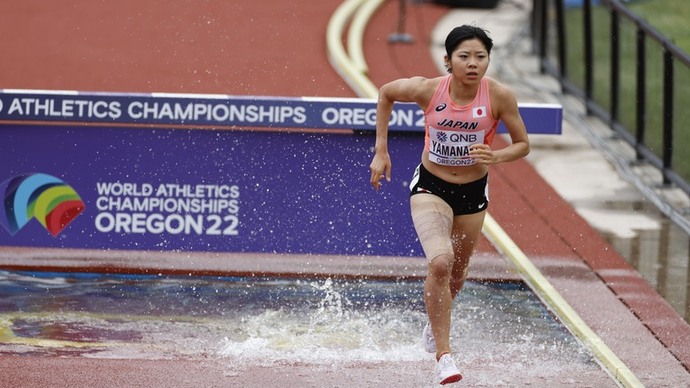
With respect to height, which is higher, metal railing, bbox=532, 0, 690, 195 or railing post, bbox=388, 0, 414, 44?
railing post, bbox=388, 0, 414, 44

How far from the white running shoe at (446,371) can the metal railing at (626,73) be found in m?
5.87

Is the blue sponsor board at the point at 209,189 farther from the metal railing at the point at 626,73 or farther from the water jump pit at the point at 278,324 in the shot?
the metal railing at the point at 626,73

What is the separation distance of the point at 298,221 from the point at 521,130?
3120 millimetres

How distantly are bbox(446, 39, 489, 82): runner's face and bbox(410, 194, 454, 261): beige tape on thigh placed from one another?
834 millimetres

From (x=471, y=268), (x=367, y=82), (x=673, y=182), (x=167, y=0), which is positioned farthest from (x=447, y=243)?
(x=167, y=0)

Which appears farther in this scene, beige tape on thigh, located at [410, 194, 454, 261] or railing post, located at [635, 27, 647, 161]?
railing post, located at [635, 27, 647, 161]

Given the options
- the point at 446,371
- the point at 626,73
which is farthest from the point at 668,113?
the point at 446,371

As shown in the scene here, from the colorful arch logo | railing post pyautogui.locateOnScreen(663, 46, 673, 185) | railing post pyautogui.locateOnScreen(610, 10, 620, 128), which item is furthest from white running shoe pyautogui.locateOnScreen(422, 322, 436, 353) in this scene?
railing post pyautogui.locateOnScreen(610, 10, 620, 128)

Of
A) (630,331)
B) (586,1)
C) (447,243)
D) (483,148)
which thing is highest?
(586,1)

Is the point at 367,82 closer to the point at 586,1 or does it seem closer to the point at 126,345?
the point at 586,1

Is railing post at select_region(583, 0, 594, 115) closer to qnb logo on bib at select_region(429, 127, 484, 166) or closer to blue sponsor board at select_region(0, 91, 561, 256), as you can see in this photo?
blue sponsor board at select_region(0, 91, 561, 256)

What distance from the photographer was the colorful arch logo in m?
11.1

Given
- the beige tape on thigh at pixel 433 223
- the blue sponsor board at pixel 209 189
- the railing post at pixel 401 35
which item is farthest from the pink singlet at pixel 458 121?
the railing post at pixel 401 35

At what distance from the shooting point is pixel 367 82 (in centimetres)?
1602
